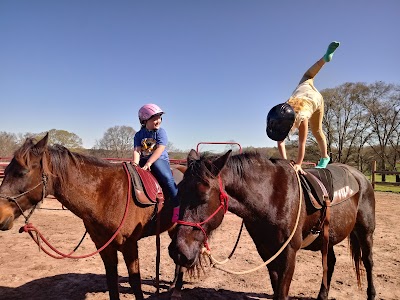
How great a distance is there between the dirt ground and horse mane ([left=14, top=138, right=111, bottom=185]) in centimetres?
213

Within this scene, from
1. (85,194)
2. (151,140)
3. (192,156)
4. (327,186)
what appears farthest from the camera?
(151,140)

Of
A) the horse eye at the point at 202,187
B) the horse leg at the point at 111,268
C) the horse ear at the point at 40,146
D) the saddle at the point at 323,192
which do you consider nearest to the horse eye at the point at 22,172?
the horse ear at the point at 40,146

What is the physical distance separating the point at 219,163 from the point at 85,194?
1461mm

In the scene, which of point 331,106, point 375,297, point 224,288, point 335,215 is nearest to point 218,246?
point 224,288

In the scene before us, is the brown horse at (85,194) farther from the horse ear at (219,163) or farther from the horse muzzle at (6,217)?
the horse ear at (219,163)

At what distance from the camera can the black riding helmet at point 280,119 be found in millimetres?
3037

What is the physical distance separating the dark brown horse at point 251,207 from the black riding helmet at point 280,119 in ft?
1.20

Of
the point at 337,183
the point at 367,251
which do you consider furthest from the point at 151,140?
the point at 367,251

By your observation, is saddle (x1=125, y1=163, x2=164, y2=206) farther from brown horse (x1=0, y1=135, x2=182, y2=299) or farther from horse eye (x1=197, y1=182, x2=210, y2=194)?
horse eye (x1=197, y1=182, x2=210, y2=194)

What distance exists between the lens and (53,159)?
9.09 ft

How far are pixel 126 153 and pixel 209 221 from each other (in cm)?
2384

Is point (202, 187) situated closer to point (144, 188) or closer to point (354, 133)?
point (144, 188)

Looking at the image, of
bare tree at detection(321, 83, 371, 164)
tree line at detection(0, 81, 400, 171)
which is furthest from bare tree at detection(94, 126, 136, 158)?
bare tree at detection(321, 83, 371, 164)

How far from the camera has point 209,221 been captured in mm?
2203
